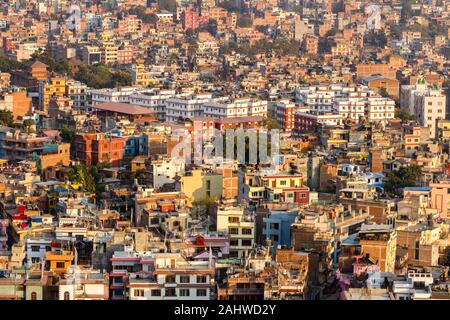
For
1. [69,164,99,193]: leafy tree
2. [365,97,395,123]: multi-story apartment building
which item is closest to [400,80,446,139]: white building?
[365,97,395,123]: multi-story apartment building

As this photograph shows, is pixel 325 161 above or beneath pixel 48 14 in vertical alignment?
beneath

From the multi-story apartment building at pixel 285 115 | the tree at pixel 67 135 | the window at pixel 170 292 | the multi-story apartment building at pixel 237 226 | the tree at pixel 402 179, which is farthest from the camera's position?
the multi-story apartment building at pixel 285 115

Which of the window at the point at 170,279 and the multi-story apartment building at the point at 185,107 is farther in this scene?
the multi-story apartment building at the point at 185,107

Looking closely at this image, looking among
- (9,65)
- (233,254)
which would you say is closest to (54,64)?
(9,65)

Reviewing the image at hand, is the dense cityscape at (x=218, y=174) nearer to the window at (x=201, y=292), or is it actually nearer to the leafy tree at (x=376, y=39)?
the window at (x=201, y=292)

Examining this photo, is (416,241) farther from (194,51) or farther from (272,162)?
(194,51)

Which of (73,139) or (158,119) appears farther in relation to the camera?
(158,119)

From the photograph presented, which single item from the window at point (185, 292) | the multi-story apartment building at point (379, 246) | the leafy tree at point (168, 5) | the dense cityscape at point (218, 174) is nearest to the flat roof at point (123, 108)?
the dense cityscape at point (218, 174)

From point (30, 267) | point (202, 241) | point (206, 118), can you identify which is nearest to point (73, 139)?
point (206, 118)
